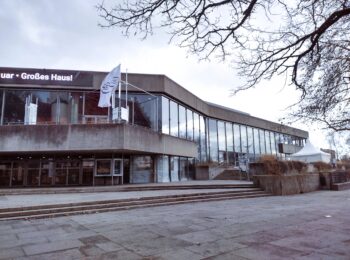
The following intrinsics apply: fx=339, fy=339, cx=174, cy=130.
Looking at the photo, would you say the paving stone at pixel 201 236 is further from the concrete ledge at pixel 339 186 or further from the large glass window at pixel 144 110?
the large glass window at pixel 144 110

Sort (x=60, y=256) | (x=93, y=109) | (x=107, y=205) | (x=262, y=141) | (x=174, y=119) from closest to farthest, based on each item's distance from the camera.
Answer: (x=60, y=256) → (x=107, y=205) → (x=93, y=109) → (x=174, y=119) → (x=262, y=141)

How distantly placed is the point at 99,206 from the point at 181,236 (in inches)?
241

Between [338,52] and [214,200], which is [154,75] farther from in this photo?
[338,52]

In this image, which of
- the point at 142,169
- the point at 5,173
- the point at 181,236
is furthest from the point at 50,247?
the point at 5,173

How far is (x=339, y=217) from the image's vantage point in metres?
11.2

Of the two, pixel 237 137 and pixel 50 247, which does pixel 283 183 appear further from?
pixel 237 137

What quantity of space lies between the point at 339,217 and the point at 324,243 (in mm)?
4531

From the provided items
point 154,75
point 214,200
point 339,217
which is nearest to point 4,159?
point 154,75

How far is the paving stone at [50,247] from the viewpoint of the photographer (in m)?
6.75

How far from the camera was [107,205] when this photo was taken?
13.5m

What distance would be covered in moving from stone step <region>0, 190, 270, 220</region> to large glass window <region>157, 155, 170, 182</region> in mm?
10699

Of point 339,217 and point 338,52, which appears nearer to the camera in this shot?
point 338,52

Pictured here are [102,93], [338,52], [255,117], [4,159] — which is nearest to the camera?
[338,52]

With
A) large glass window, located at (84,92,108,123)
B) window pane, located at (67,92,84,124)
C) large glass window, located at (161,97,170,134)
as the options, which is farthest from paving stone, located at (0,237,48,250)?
large glass window, located at (161,97,170,134)
